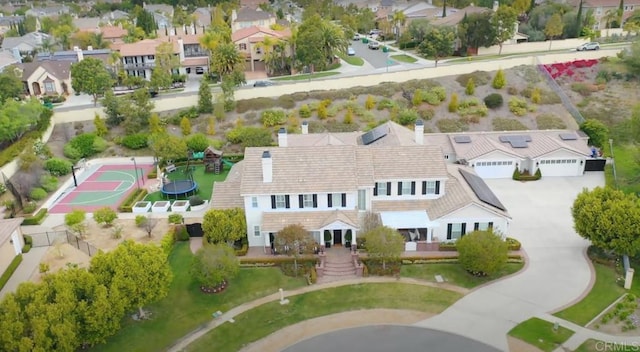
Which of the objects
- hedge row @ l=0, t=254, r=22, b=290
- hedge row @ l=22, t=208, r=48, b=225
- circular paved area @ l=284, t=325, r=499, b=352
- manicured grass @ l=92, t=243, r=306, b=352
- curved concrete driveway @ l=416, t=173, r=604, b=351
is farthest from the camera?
hedge row @ l=22, t=208, r=48, b=225

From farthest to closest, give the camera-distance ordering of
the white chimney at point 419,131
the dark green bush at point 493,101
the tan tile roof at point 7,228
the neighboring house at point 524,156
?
the dark green bush at point 493,101 < the neighboring house at point 524,156 < the white chimney at point 419,131 < the tan tile roof at point 7,228

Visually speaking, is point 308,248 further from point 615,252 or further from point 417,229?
point 615,252

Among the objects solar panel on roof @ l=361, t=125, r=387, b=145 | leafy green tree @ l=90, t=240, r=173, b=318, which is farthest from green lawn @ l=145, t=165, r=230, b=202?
leafy green tree @ l=90, t=240, r=173, b=318

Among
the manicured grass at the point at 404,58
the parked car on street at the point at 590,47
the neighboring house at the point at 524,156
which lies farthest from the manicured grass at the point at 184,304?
the parked car on street at the point at 590,47

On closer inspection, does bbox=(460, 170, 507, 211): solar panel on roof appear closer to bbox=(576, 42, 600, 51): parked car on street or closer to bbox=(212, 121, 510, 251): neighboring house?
bbox=(212, 121, 510, 251): neighboring house

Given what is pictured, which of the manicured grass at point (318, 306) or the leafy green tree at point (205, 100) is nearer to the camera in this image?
the manicured grass at point (318, 306)

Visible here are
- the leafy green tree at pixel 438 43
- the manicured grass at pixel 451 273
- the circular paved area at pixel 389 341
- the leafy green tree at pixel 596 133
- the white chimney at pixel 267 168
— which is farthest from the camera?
the leafy green tree at pixel 438 43

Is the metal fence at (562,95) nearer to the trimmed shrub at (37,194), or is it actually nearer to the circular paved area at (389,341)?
the circular paved area at (389,341)
